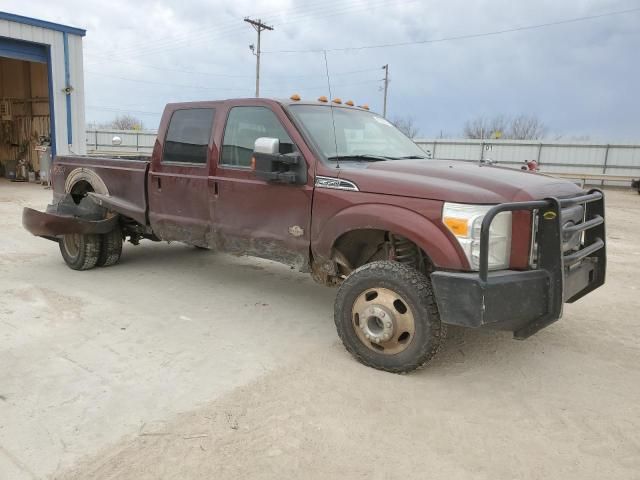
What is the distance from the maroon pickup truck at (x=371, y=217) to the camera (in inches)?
130

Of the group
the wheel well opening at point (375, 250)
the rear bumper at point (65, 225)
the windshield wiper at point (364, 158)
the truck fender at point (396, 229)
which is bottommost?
the rear bumper at point (65, 225)

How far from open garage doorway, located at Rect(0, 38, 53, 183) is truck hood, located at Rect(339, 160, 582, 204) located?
16691mm

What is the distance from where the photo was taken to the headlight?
3.29 metres

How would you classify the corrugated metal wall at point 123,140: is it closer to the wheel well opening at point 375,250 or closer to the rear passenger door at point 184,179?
the rear passenger door at point 184,179

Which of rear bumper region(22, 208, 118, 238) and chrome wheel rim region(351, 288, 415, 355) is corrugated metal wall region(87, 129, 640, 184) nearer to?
rear bumper region(22, 208, 118, 238)

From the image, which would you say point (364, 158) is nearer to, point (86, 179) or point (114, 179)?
point (114, 179)

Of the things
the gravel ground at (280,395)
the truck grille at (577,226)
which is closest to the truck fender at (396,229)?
the truck grille at (577,226)

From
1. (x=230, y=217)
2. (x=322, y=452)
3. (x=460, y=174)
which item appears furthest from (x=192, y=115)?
(x=322, y=452)

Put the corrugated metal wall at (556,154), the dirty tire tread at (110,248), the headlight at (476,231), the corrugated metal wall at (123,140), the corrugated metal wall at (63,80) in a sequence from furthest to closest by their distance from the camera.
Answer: the corrugated metal wall at (123,140)
the corrugated metal wall at (556,154)
the corrugated metal wall at (63,80)
the dirty tire tread at (110,248)
the headlight at (476,231)

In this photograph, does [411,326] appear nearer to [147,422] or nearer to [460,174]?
[460,174]

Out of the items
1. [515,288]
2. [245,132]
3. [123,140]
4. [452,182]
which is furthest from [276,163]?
[123,140]

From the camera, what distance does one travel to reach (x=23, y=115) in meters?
18.9

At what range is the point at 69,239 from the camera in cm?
646

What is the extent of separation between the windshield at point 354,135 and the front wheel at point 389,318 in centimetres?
117
